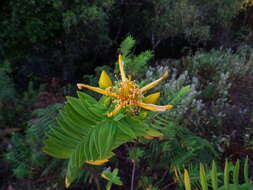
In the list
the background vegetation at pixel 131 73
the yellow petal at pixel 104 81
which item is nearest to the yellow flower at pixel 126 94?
the yellow petal at pixel 104 81

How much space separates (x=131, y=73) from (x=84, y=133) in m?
1.91

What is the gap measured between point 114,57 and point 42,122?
2.71m

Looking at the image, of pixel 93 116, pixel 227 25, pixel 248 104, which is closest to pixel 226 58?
pixel 248 104

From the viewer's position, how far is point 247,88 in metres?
3.47

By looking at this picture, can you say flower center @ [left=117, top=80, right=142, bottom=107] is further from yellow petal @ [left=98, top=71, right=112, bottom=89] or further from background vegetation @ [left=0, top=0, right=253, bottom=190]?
background vegetation @ [left=0, top=0, right=253, bottom=190]

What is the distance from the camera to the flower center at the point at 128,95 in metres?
0.91

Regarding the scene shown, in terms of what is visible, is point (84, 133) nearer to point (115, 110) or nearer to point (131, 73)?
point (115, 110)

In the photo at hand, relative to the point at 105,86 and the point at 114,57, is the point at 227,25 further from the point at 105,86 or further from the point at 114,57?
the point at 105,86

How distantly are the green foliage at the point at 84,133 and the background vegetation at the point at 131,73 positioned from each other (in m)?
0.41

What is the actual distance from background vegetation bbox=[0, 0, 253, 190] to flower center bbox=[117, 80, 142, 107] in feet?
1.01

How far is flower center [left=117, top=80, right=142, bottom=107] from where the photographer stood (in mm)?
909

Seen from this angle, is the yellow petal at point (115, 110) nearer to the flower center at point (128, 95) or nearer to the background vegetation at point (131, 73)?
the flower center at point (128, 95)

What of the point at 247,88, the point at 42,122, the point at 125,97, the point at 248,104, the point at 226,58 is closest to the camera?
the point at 125,97

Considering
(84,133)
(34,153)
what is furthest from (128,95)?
(34,153)
